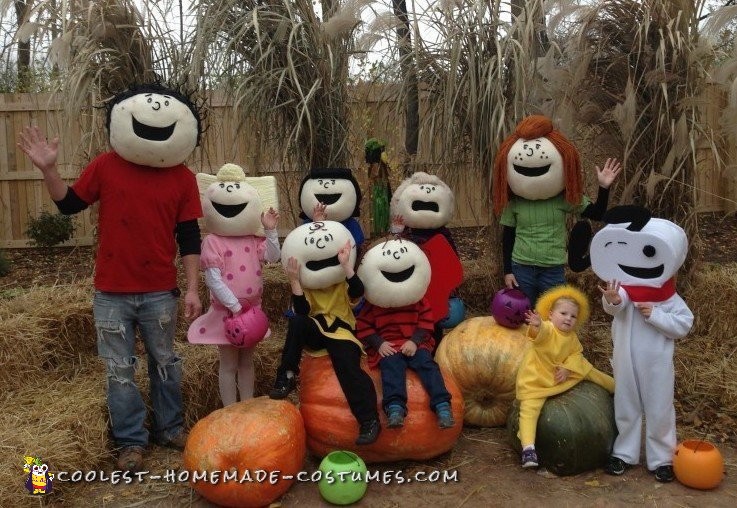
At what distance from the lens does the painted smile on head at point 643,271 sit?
267 centimetres

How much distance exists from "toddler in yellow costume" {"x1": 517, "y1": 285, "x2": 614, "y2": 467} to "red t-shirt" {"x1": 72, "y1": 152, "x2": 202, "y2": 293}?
1668mm

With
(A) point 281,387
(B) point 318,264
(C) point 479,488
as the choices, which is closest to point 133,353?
(A) point 281,387

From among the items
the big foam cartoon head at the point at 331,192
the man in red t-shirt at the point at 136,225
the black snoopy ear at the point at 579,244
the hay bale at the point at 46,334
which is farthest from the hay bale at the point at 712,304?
the hay bale at the point at 46,334

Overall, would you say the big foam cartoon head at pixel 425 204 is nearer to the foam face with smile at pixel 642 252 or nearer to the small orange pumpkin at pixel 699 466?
the foam face with smile at pixel 642 252

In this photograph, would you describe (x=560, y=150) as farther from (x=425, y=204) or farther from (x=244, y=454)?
(x=244, y=454)

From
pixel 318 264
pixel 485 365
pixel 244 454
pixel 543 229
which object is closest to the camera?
pixel 244 454

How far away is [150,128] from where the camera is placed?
9.32 ft

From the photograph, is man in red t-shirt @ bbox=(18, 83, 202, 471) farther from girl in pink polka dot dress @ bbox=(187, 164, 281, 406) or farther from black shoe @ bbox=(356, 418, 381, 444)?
black shoe @ bbox=(356, 418, 381, 444)

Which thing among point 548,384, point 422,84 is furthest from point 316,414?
point 422,84

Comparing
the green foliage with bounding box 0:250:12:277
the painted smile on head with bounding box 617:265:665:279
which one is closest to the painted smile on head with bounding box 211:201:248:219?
the painted smile on head with bounding box 617:265:665:279

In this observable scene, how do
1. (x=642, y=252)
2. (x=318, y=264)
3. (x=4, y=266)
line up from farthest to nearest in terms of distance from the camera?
(x=4, y=266) → (x=318, y=264) → (x=642, y=252)

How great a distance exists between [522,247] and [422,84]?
1.52 m

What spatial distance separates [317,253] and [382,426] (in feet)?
2.64

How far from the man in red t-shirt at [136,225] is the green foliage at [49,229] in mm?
5448
